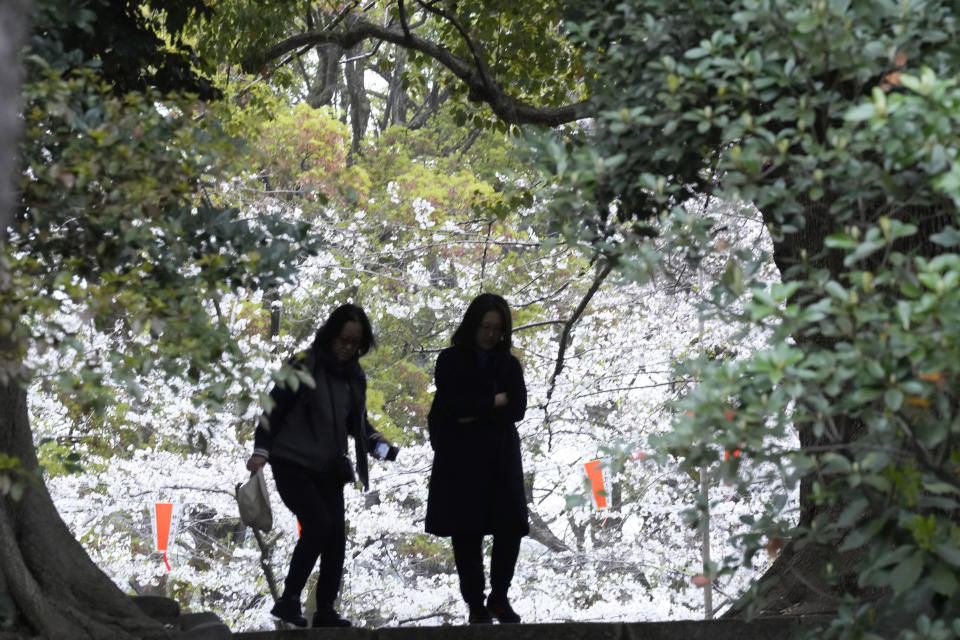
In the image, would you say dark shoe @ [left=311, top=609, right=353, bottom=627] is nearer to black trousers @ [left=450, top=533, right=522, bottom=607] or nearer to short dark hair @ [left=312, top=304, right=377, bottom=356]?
black trousers @ [left=450, top=533, right=522, bottom=607]

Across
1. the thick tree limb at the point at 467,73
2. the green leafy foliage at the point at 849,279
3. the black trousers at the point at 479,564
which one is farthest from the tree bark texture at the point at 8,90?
the thick tree limb at the point at 467,73

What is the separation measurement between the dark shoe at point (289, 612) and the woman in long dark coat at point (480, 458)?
71 cm

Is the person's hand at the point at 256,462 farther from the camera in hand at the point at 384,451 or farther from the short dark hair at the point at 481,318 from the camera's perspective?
the short dark hair at the point at 481,318

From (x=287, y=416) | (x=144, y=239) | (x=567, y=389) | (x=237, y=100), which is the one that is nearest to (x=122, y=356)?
(x=144, y=239)

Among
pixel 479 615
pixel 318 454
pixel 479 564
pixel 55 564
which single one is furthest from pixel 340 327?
pixel 55 564

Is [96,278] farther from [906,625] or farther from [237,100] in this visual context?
[237,100]

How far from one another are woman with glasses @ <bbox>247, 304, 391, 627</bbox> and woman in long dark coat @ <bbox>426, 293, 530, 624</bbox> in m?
0.37

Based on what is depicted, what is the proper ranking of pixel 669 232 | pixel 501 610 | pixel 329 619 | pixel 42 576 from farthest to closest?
pixel 501 610 < pixel 329 619 < pixel 42 576 < pixel 669 232

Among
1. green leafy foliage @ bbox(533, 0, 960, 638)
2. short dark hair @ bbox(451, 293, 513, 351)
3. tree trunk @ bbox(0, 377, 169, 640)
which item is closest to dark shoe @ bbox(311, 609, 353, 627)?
tree trunk @ bbox(0, 377, 169, 640)

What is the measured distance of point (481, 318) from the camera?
581 cm

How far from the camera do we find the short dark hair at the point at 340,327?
5684mm

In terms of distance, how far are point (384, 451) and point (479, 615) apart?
0.89 m

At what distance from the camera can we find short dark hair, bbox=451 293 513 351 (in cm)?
579

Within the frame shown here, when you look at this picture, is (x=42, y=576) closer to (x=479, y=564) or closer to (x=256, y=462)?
Result: (x=256, y=462)
